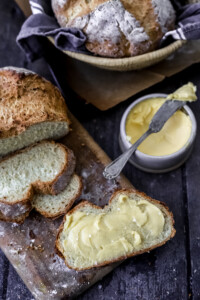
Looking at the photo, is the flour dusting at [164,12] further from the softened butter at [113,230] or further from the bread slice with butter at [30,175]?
the softened butter at [113,230]

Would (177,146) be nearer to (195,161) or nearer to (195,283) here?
(195,161)

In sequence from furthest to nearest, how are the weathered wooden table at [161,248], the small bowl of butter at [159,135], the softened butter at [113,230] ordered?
the small bowl of butter at [159,135] → the weathered wooden table at [161,248] → the softened butter at [113,230]

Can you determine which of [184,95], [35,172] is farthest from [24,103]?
[184,95]

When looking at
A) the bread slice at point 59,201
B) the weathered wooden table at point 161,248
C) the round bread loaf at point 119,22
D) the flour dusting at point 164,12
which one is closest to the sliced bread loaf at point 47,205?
the bread slice at point 59,201

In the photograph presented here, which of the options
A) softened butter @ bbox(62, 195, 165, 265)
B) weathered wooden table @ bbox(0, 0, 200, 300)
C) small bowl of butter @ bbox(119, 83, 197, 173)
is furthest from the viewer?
small bowl of butter @ bbox(119, 83, 197, 173)

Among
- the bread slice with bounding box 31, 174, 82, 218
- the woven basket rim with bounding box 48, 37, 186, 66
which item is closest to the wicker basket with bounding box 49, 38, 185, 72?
the woven basket rim with bounding box 48, 37, 186, 66

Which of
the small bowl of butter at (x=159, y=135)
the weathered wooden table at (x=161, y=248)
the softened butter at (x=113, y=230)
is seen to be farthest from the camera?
→ the small bowl of butter at (x=159, y=135)

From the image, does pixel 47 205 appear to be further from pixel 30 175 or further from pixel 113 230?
pixel 113 230

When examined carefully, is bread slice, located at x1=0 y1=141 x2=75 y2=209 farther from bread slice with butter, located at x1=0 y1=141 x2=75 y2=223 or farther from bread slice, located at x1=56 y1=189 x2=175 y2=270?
bread slice, located at x1=56 y1=189 x2=175 y2=270
